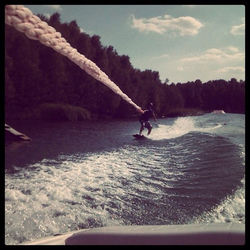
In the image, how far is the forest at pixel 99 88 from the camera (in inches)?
89.4

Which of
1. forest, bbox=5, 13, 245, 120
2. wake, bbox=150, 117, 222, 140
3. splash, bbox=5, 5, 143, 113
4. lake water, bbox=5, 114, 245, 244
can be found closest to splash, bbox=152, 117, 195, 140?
wake, bbox=150, 117, 222, 140

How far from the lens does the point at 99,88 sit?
3.81 m

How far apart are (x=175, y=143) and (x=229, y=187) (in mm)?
2904

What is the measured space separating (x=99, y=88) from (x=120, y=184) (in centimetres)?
159

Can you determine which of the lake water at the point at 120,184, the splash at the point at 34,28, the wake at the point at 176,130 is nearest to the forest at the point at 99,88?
the splash at the point at 34,28

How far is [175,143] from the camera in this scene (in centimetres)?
559

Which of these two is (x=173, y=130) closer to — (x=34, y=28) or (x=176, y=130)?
→ (x=176, y=130)

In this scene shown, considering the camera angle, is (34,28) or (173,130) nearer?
(34,28)

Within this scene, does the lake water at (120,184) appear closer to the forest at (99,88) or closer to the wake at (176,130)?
the wake at (176,130)

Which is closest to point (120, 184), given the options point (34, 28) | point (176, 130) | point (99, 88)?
point (99, 88)

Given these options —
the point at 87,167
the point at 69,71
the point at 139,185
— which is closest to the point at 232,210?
the point at 139,185

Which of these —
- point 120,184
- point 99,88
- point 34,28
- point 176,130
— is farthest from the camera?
point 176,130

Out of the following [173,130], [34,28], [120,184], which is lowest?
[120,184]
